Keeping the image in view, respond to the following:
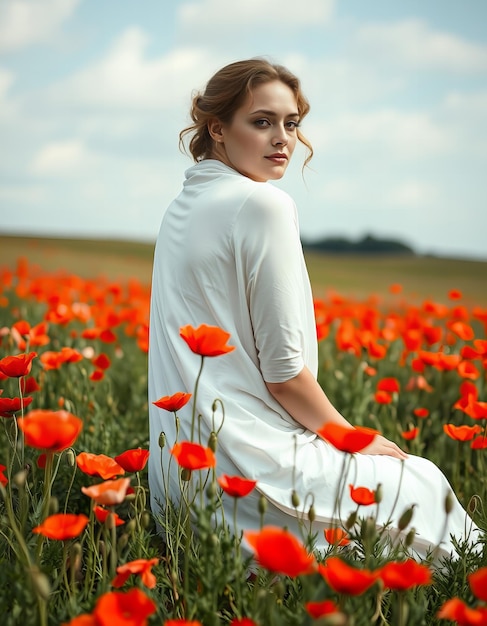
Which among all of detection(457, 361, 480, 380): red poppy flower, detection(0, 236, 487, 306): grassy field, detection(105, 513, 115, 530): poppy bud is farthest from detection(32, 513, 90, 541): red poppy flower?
detection(0, 236, 487, 306): grassy field

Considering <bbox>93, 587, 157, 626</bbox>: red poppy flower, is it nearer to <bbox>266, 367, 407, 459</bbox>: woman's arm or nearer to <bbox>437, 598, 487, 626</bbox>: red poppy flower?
<bbox>437, 598, 487, 626</bbox>: red poppy flower

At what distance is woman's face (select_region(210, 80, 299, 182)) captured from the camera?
84.0 inches

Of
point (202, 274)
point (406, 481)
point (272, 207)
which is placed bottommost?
point (406, 481)

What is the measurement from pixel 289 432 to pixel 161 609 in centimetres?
59

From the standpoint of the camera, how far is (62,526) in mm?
1304

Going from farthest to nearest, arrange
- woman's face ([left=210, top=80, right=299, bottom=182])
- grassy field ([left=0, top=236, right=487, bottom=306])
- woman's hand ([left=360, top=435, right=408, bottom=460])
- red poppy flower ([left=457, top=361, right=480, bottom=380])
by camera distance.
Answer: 1. grassy field ([left=0, top=236, right=487, bottom=306])
2. red poppy flower ([left=457, top=361, right=480, bottom=380])
3. woman's face ([left=210, top=80, right=299, bottom=182])
4. woman's hand ([left=360, top=435, right=408, bottom=460])

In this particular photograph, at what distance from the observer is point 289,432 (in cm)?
196

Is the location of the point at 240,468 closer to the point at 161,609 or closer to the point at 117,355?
the point at 161,609

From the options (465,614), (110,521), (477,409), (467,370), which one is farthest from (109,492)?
(467,370)

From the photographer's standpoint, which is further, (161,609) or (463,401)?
(463,401)

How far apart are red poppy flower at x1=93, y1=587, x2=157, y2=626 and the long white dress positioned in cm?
78

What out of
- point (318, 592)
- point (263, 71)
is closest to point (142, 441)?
point (263, 71)

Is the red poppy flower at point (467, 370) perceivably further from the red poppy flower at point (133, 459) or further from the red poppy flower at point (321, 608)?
the red poppy flower at point (321, 608)

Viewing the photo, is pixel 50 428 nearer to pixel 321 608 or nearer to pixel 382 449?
pixel 321 608
